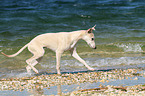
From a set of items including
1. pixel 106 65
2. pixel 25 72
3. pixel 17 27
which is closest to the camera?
pixel 25 72

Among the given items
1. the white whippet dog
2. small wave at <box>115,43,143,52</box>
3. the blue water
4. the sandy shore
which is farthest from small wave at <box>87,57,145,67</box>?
the white whippet dog

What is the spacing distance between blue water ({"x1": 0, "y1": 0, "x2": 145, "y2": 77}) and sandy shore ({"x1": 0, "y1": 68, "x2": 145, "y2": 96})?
1.55 metres

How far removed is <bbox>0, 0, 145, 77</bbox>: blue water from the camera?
11484 mm

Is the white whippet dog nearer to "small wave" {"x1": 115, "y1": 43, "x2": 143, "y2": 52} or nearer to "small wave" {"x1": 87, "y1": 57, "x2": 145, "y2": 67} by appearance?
"small wave" {"x1": 87, "y1": 57, "x2": 145, "y2": 67}

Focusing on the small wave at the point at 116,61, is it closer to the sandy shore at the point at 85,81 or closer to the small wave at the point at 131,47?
the sandy shore at the point at 85,81

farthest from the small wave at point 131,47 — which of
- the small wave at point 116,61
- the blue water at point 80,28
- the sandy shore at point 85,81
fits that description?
the sandy shore at point 85,81

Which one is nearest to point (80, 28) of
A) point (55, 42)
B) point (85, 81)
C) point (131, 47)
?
point (131, 47)

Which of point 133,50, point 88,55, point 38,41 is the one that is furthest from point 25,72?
point 133,50

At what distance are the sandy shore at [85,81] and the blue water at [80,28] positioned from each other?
1551mm

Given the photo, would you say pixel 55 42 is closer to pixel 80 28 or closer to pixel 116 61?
pixel 116 61

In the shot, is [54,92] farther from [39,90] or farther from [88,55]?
[88,55]

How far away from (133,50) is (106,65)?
3.18 metres

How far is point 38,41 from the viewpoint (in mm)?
9180

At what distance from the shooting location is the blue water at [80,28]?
452 inches
